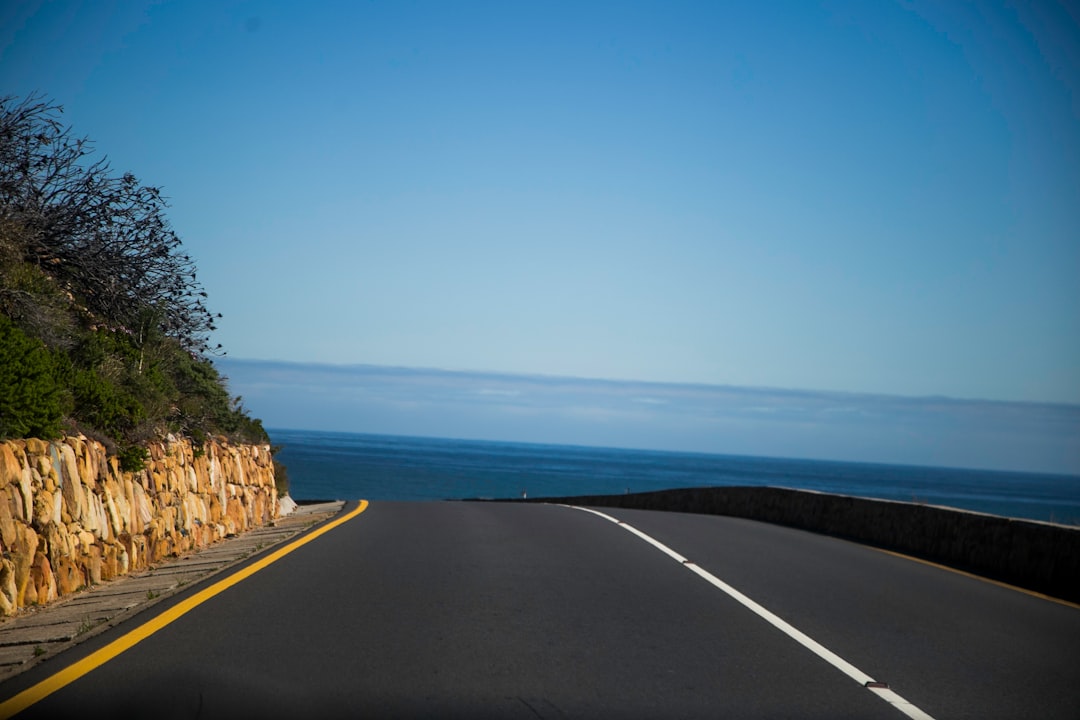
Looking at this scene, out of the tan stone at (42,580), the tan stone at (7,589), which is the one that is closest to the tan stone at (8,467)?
the tan stone at (7,589)

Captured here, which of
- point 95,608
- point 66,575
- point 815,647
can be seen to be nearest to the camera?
point 815,647

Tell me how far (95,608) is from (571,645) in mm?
3915

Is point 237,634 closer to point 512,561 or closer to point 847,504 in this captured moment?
point 512,561

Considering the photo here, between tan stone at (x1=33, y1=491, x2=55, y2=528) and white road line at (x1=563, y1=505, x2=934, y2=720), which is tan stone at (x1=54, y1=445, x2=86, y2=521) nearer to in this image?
tan stone at (x1=33, y1=491, x2=55, y2=528)

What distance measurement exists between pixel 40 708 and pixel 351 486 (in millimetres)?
110357

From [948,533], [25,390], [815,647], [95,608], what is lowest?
[95,608]

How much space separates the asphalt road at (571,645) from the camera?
6.08 meters

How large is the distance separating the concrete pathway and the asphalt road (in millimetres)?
198

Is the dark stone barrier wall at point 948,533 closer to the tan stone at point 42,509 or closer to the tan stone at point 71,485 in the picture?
the tan stone at point 71,485

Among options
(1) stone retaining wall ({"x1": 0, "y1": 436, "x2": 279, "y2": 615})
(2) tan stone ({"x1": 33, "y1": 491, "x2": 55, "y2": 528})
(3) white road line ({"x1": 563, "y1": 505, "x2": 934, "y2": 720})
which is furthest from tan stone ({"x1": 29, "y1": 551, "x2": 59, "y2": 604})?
(3) white road line ({"x1": 563, "y1": 505, "x2": 934, "y2": 720})

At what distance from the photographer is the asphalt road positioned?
608 cm

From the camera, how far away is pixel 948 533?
1625 cm

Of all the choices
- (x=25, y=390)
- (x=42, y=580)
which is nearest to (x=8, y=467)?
(x=25, y=390)

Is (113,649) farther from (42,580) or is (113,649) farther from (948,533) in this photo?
(948,533)
